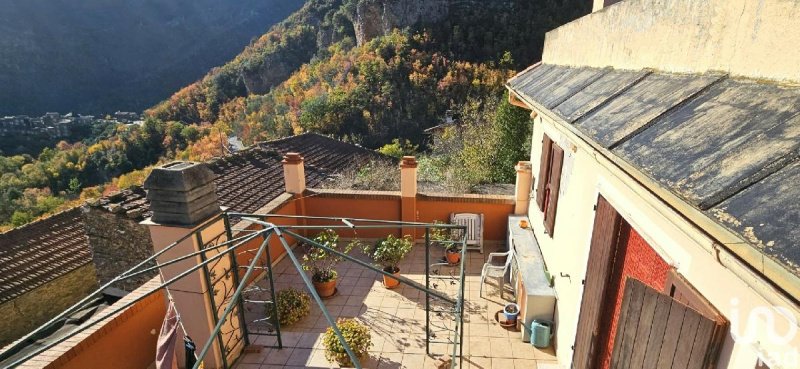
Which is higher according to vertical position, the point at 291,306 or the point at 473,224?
the point at 473,224

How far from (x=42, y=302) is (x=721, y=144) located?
17.9 m

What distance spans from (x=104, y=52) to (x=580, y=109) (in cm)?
9554

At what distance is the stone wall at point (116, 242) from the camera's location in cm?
953

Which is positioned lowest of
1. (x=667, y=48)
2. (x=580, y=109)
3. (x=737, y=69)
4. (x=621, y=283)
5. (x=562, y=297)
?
(x=562, y=297)

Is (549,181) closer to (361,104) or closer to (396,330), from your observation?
(396,330)

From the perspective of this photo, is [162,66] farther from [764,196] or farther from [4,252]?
[764,196]

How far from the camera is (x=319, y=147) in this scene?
16656mm

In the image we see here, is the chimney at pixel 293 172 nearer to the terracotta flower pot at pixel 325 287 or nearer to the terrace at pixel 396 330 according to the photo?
the terrace at pixel 396 330

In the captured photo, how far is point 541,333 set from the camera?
217 inches

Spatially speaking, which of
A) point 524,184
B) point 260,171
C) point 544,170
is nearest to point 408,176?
point 524,184

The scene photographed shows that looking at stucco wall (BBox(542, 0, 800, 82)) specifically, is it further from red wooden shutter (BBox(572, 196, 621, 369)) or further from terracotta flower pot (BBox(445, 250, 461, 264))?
terracotta flower pot (BBox(445, 250, 461, 264))

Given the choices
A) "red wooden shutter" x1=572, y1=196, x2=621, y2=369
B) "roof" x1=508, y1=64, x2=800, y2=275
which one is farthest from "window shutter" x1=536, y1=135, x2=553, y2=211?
"roof" x1=508, y1=64, x2=800, y2=275

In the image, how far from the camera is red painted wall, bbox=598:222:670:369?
298 cm

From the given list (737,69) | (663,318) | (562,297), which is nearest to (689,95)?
(737,69)
